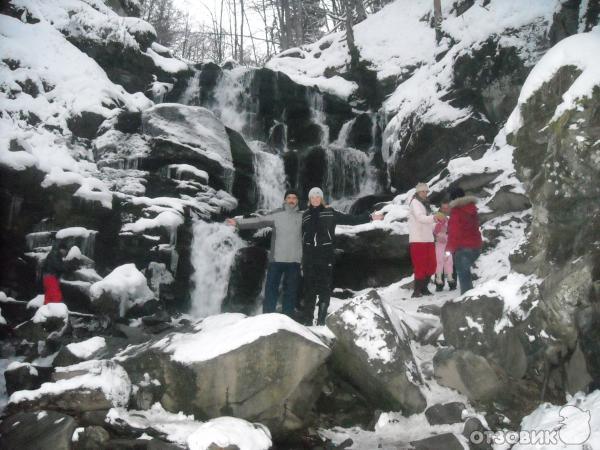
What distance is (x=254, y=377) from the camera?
4.85 metres

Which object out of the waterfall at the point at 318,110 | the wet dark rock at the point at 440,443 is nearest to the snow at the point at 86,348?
the wet dark rock at the point at 440,443

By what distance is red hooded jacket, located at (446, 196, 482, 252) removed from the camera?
6621 millimetres

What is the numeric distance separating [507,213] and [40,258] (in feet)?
34.7

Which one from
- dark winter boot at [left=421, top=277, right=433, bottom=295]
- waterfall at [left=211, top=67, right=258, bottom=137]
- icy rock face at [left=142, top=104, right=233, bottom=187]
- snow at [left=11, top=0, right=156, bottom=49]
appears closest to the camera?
dark winter boot at [left=421, top=277, right=433, bottom=295]

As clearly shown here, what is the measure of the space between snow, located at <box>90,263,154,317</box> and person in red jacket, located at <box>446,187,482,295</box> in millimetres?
6727

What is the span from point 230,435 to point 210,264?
319 inches

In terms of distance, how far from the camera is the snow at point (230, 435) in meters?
4.06

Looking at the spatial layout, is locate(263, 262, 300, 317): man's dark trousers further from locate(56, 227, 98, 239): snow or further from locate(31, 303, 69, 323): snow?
locate(56, 227, 98, 239): snow

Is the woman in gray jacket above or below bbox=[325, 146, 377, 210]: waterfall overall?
below

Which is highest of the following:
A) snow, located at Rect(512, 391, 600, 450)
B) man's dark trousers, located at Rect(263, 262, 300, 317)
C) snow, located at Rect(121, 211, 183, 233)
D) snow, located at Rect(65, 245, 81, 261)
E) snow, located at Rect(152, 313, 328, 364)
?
snow, located at Rect(121, 211, 183, 233)

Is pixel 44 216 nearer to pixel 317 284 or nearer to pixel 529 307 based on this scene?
pixel 317 284

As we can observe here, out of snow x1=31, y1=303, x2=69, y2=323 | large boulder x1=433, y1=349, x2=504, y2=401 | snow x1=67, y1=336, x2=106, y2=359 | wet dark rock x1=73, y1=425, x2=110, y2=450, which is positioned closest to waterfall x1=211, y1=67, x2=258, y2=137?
snow x1=31, y1=303, x2=69, y2=323

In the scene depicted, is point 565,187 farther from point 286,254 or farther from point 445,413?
point 286,254

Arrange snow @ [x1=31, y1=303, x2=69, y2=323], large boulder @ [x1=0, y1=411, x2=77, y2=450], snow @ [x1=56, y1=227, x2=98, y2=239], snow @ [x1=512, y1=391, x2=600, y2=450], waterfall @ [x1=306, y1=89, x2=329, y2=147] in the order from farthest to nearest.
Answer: waterfall @ [x1=306, y1=89, x2=329, y2=147] → snow @ [x1=56, y1=227, x2=98, y2=239] → snow @ [x1=31, y1=303, x2=69, y2=323] → large boulder @ [x1=0, y1=411, x2=77, y2=450] → snow @ [x1=512, y1=391, x2=600, y2=450]
